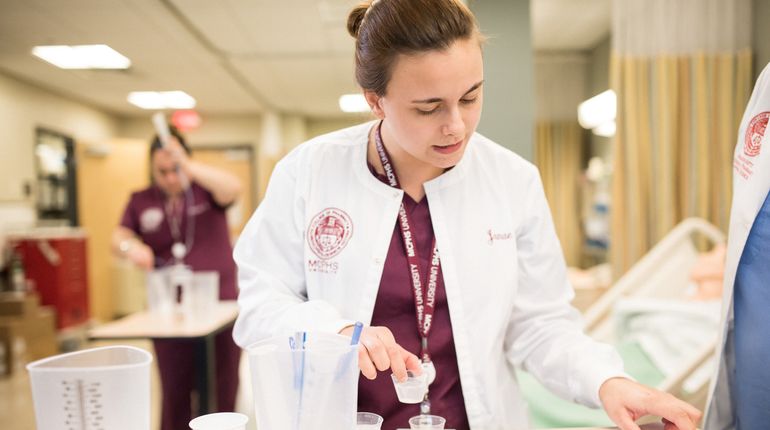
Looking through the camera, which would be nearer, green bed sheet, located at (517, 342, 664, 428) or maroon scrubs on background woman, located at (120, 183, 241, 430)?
green bed sheet, located at (517, 342, 664, 428)

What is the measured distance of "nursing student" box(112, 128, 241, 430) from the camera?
2.78 m

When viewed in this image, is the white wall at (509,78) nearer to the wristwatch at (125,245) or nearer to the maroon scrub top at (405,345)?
the maroon scrub top at (405,345)

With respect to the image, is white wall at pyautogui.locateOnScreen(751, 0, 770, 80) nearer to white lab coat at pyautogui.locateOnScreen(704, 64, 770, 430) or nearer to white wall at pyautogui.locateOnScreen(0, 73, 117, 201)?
white lab coat at pyautogui.locateOnScreen(704, 64, 770, 430)

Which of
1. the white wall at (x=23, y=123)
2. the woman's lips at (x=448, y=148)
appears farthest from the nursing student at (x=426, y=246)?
the white wall at (x=23, y=123)

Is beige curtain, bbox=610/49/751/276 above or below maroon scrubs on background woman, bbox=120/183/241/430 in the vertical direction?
above

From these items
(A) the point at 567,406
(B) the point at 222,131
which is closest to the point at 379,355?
(A) the point at 567,406

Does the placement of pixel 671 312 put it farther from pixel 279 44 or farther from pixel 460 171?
pixel 279 44

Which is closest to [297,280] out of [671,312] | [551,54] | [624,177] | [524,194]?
[524,194]

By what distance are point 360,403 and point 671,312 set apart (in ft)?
5.83

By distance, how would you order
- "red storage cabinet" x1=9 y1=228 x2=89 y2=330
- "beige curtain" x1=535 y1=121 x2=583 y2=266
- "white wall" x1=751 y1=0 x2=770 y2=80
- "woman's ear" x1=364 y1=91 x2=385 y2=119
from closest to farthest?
"woman's ear" x1=364 y1=91 x2=385 y2=119, "white wall" x1=751 y1=0 x2=770 y2=80, "red storage cabinet" x1=9 y1=228 x2=89 y2=330, "beige curtain" x1=535 y1=121 x2=583 y2=266

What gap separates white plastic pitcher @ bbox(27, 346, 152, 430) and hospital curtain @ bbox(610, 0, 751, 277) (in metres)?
3.01

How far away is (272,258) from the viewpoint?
1187 millimetres

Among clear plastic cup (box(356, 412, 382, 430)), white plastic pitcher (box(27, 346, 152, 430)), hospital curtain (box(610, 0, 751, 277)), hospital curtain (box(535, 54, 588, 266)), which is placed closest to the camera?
white plastic pitcher (box(27, 346, 152, 430))

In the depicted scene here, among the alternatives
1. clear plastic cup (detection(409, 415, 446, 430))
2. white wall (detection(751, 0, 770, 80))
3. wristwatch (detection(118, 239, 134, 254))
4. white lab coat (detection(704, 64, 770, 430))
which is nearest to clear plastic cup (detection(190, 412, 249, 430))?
clear plastic cup (detection(409, 415, 446, 430))
